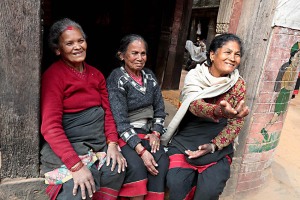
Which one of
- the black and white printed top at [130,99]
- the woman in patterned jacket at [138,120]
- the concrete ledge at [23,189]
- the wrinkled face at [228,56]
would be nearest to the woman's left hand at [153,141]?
the woman in patterned jacket at [138,120]

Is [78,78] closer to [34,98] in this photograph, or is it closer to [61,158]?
[34,98]

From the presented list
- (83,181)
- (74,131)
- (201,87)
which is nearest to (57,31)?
(74,131)

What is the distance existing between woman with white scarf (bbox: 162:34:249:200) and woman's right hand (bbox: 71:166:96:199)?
0.66 m

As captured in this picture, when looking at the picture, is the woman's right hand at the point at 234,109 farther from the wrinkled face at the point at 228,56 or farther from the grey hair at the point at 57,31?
the grey hair at the point at 57,31

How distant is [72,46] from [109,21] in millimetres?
3926

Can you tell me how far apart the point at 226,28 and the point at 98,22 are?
11.5 feet

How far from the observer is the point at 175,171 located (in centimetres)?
216

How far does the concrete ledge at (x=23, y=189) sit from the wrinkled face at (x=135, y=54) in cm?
123

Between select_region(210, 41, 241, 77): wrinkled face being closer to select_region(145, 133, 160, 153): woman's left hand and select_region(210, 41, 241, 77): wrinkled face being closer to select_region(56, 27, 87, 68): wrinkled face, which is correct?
select_region(145, 133, 160, 153): woman's left hand

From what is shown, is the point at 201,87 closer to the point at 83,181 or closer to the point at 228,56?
the point at 228,56

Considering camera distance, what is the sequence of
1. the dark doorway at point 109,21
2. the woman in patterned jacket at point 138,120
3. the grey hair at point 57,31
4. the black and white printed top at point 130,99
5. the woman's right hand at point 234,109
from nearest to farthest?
1. the woman's right hand at point 234,109
2. the grey hair at point 57,31
3. the woman in patterned jacket at point 138,120
4. the black and white printed top at point 130,99
5. the dark doorway at point 109,21

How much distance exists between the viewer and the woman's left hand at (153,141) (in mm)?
2232

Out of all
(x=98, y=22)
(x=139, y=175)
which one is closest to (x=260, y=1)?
(x=139, y=175)

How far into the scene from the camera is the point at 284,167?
427 centimetres
